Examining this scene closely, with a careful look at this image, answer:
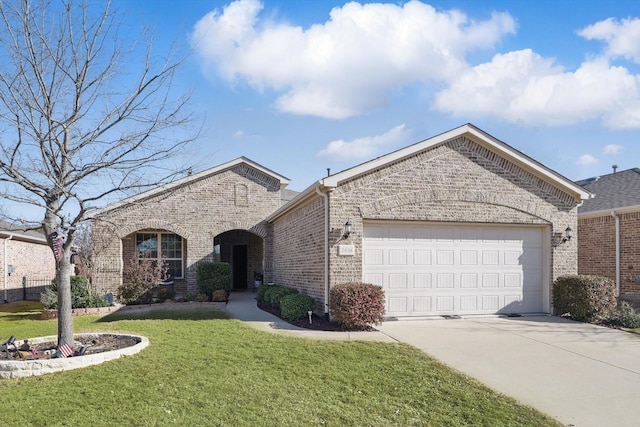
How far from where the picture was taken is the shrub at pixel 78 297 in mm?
13719

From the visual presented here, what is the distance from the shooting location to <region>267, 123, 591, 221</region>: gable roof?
36.6ft

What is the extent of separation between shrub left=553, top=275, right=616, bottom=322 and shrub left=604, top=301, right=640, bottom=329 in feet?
0.61

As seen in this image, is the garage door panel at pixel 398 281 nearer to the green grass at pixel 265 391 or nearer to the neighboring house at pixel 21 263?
the green grass at pixel 265 391

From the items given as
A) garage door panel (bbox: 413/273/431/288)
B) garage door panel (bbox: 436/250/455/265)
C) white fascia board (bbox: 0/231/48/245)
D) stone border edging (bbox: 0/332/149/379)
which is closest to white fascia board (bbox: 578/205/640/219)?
garage door panel (bbox: 436/250/455/265)

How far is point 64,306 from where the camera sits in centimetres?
809

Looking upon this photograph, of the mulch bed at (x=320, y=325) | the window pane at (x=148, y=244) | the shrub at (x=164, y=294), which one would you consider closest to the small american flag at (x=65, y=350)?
the mulch bed at (x=320, y=325)

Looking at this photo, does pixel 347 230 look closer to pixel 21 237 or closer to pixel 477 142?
pixel 477 142

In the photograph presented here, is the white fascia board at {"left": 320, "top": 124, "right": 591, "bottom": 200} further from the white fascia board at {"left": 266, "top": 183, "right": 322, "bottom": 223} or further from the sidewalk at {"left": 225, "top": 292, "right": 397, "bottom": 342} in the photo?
the sidewalk at {"left": 225, "top": 292, "right": 397, "bottom": 342}

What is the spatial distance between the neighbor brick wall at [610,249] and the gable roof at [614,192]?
1.16 ft

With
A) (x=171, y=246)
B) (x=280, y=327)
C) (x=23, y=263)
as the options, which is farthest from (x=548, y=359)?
(x=23, y=263)

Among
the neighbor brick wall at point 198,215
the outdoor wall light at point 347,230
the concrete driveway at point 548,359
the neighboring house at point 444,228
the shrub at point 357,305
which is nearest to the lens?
the concrete driveway at point 548,359

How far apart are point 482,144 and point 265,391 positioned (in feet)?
29.6

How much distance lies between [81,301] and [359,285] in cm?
891

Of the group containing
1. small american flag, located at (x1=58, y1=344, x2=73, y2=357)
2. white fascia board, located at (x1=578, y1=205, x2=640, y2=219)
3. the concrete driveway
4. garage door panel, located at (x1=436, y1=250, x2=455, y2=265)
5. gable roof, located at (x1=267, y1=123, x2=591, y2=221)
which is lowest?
the concrete driveway
